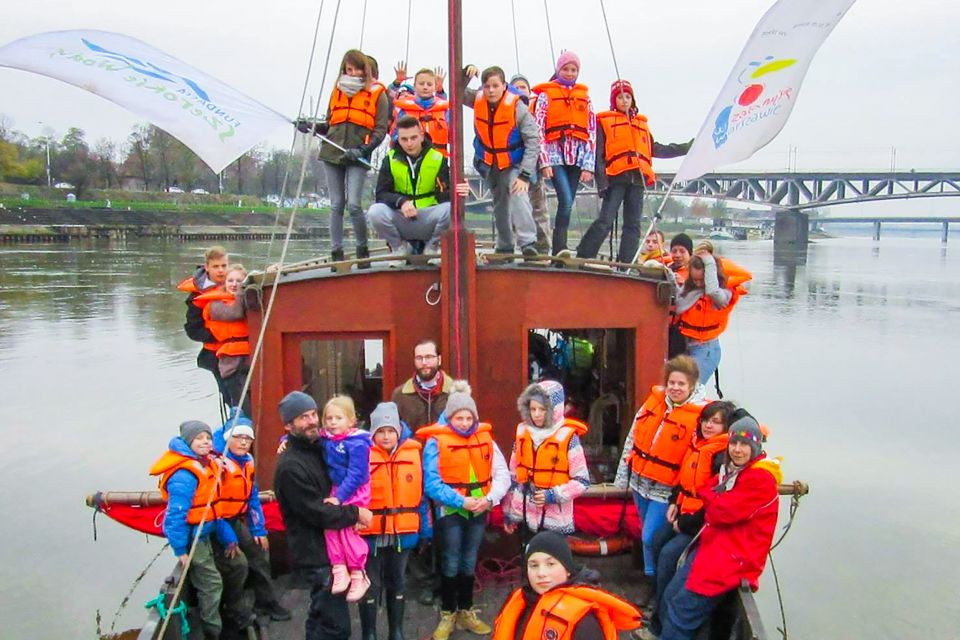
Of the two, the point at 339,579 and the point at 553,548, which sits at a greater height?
the point at 553,548

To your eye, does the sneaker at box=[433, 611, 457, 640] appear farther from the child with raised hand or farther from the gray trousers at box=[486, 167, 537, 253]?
the gray trousers at box=[486, 167, 537, 253]

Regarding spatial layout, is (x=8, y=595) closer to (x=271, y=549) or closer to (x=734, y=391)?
(x=271, y=549)

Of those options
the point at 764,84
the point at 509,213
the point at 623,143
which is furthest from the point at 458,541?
the point at 764,84

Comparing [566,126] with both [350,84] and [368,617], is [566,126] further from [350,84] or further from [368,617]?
[368,617]

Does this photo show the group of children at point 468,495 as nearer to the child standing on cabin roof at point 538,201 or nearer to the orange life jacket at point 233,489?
the orange life jacket at point 233,489

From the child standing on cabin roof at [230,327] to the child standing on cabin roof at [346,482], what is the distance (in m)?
1.77

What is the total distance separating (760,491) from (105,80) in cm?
415

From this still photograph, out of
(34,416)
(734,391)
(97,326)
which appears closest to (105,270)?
(97,326)

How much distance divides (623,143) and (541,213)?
0.89 metres

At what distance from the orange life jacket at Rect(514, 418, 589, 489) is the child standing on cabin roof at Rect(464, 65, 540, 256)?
1602 millimetres

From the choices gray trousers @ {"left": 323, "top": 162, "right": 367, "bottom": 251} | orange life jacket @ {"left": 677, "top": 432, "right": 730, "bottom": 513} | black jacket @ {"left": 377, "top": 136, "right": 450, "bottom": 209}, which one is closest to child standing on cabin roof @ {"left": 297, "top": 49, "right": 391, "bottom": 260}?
gray trousers @ {"left": 323, "top": 162, "right": 367, "bottom": 251}

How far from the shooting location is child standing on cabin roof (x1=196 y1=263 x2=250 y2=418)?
514 centimetres

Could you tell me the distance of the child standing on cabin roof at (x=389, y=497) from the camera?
3.85 meters

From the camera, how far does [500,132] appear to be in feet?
18.2
